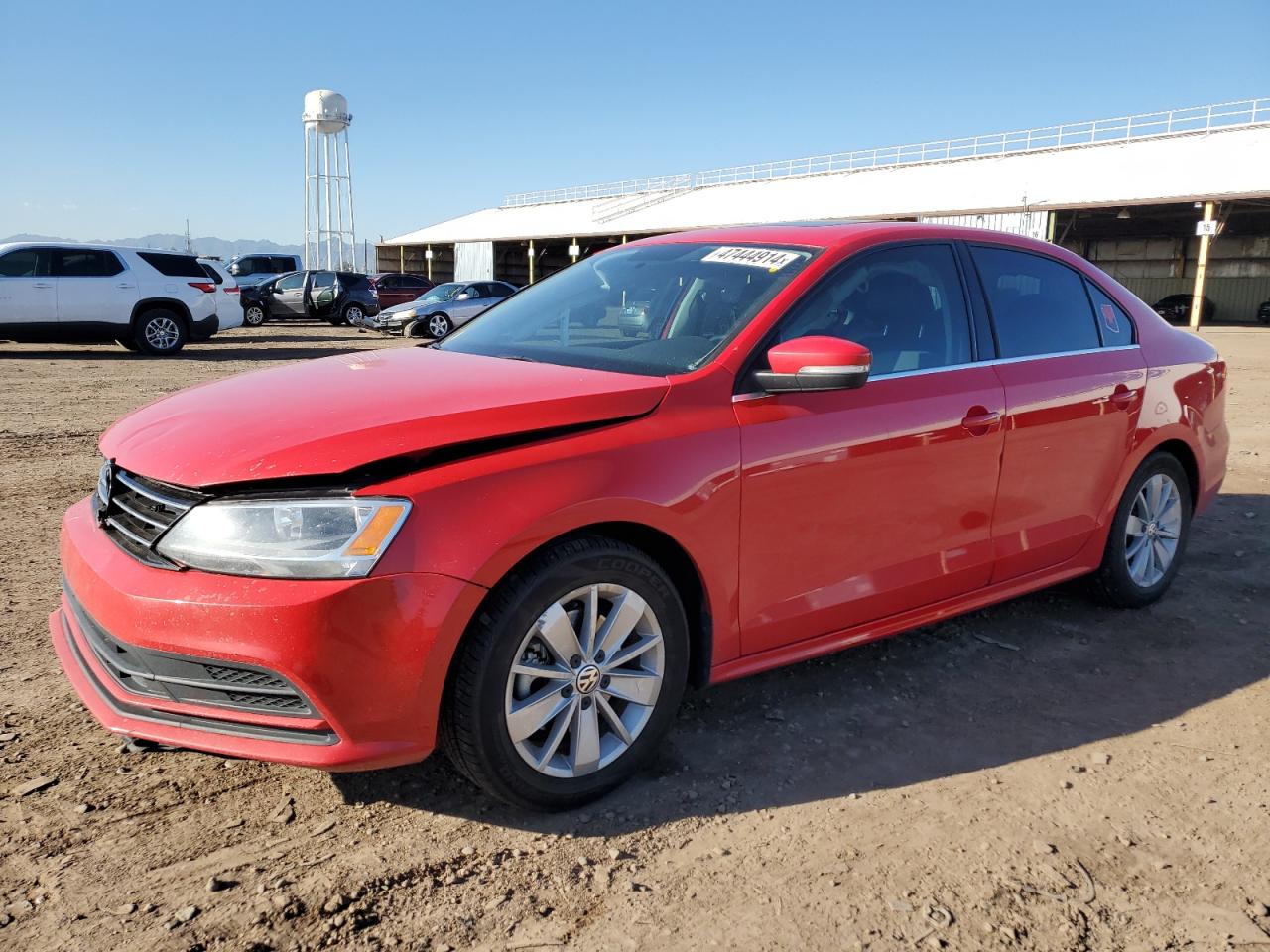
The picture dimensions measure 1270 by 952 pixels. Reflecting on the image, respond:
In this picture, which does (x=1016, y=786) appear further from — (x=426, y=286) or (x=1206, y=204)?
(x=1206, y=204)

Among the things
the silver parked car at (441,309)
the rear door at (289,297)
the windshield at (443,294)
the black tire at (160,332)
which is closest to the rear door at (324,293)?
the rear door at (289,297)

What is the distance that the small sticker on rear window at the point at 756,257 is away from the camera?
11.1 ft

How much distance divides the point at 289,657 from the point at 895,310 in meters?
2.34

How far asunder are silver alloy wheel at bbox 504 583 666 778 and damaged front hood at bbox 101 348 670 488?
1.69 ft

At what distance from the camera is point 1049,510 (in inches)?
154

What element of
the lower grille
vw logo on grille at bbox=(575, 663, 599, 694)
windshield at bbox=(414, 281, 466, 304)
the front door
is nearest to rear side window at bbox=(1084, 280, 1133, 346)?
the front door

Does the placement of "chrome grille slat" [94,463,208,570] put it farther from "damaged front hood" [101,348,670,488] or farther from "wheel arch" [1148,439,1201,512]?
"wheel arch" [1148,439,1201,512]

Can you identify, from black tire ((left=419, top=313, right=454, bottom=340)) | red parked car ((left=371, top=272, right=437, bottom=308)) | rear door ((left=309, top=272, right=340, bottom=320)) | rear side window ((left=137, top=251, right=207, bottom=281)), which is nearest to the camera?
rear side window ((left=137, top=251, right=207, bottom=281))

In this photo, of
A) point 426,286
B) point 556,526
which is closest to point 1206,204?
point 426,286

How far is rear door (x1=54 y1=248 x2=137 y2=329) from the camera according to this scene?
1431cm

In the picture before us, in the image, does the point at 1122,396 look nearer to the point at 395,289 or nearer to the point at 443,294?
the point at 443,294

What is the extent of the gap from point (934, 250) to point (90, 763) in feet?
10.9

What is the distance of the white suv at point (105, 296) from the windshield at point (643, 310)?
12.9 metres

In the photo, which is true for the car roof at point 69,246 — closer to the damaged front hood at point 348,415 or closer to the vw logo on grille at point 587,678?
the damaged front hood at point 348,415
